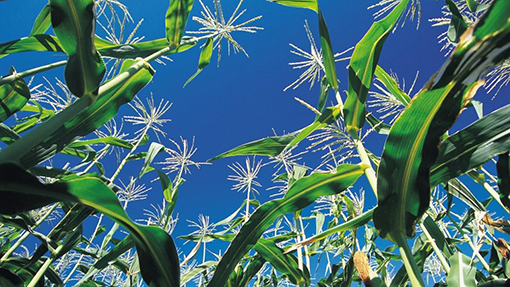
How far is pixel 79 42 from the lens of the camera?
0.86m

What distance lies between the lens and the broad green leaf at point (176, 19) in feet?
4.06

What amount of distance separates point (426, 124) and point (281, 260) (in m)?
1.01

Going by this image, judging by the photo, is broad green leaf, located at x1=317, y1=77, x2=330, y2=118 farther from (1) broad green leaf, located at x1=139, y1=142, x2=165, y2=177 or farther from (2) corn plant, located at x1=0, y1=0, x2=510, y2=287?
(1) broad green leaf, located at x1=139, y1=142, x2=165, y2=177

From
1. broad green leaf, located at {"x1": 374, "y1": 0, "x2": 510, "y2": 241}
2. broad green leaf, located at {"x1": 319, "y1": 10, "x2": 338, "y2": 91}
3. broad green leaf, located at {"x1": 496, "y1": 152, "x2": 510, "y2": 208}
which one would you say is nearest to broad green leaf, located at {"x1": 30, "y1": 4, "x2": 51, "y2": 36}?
broad green leaf, located at {"x1": 319, "y1": 10, "x2": 338, "y2": 91}

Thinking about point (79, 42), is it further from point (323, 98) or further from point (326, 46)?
point (323, 98)

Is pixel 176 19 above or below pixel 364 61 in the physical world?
above

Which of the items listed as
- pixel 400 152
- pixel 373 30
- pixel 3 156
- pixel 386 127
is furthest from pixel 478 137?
pixel 3 156

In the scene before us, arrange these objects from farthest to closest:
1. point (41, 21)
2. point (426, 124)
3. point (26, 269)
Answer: point (26, 269) < point (41, 21) < point (426, 124)

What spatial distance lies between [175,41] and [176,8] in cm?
14

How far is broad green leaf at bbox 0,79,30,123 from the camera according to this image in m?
1.28

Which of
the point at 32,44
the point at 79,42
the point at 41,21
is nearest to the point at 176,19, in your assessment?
the point at 79,42

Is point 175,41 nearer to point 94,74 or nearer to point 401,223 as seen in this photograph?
point 94,74

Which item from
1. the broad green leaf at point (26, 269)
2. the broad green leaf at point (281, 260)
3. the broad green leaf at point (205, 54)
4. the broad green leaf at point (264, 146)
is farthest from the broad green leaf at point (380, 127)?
the broad green leaf at point (26, 269)

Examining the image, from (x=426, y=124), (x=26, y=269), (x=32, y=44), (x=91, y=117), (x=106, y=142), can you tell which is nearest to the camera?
(x=426, y=124)
